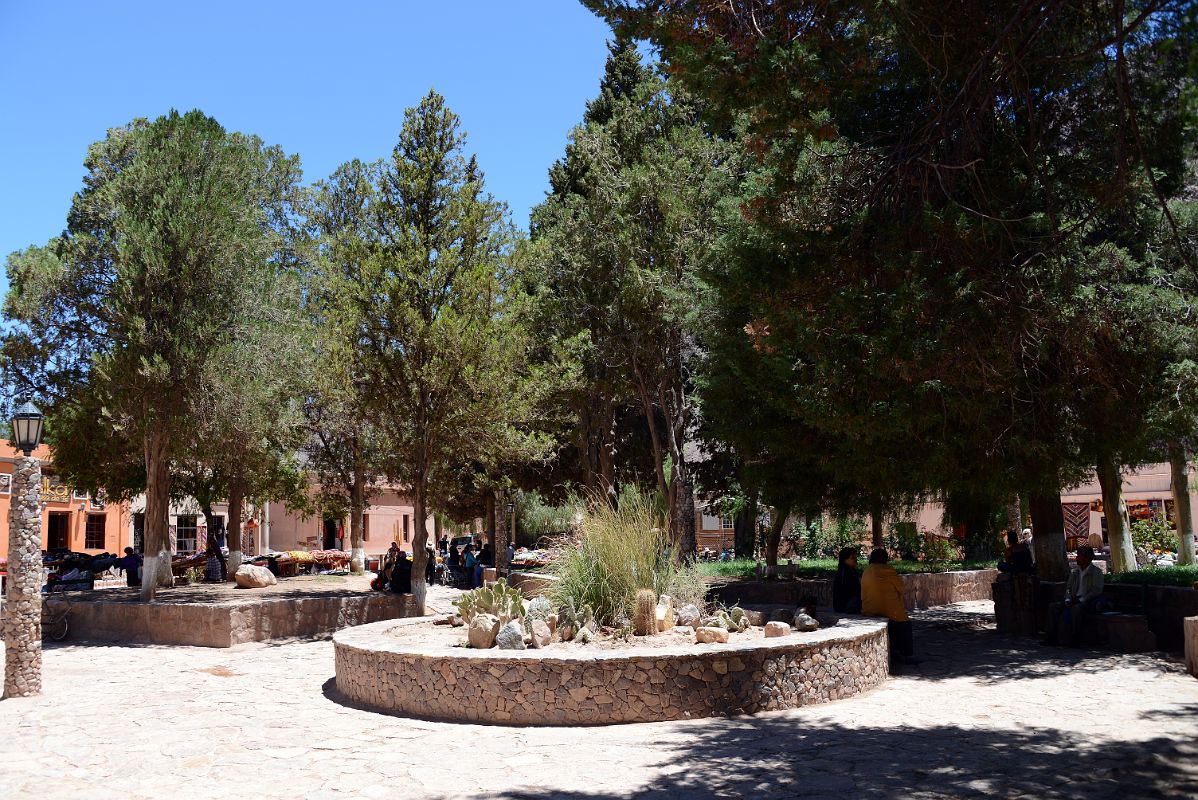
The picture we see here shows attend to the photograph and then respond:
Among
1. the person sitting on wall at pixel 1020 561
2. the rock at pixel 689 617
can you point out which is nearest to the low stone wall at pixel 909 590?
the person sitting on wall at pixel 1020 561

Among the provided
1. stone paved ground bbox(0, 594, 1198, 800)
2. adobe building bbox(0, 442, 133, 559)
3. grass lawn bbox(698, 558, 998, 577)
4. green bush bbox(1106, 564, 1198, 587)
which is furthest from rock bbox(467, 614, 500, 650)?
adobe building bbox(0, 442, 133, 559)

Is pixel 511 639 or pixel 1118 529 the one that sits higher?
pixel 1118 529

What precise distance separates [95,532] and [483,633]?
30340 millimetres

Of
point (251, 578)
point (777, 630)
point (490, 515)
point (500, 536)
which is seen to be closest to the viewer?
point (777, 630)

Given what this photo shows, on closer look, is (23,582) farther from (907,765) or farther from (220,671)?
(907,765)

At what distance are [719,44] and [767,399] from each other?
6840 mm

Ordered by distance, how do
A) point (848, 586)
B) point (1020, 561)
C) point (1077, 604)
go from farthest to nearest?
point (1020, 561), point (848, 586), point (1077, 604)

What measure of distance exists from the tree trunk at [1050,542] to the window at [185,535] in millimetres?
Answer: 34416

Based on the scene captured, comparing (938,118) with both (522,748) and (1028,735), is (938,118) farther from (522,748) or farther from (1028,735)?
(522,748)

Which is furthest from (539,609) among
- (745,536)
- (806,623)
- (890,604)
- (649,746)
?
(745,536)

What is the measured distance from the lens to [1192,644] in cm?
924

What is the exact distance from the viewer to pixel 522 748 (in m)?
7.30

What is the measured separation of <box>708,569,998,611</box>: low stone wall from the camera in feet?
52.1

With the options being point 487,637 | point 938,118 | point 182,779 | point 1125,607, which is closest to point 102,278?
point 487,637
